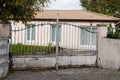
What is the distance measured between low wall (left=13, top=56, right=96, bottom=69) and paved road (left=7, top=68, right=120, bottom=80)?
461 millimetres

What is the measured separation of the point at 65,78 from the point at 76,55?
3.10m

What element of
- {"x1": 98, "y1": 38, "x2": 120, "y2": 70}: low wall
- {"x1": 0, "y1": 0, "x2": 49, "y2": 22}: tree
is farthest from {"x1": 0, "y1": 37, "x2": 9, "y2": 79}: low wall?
{"x1": 98, "y1": 38, "x2": 120, "y2": 70}: low wall

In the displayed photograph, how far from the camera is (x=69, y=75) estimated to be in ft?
→ 49.8

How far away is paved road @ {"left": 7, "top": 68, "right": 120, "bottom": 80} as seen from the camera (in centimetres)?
1449

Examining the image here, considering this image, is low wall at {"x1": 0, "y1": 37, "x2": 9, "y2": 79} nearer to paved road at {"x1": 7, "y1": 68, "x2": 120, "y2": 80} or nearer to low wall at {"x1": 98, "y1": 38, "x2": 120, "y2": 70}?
paved road at {"x1": 7, "y1": 68, "x2": 120, "y2": 80}

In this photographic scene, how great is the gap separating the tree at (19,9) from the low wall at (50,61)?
2.17 m

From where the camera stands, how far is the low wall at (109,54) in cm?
1691

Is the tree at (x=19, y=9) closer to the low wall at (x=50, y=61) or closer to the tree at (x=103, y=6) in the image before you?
the low wall at (x=50, y=61)

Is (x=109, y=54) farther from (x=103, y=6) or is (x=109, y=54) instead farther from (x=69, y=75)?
(x=103, y=6)

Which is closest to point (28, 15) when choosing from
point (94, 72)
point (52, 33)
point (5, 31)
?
point (5, 31)

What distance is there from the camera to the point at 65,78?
570 inches

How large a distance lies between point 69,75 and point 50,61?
1856 millimetres

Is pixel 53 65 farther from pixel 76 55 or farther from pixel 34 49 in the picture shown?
pixel 34 49

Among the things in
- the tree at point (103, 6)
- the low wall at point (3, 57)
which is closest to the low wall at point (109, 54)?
the low wall at point (3, 57)
